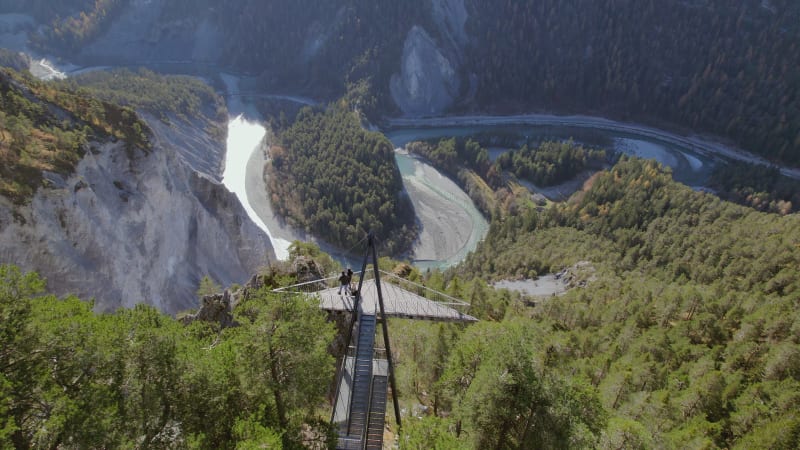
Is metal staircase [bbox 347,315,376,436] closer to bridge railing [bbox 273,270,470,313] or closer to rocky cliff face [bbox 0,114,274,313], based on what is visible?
bridge railing [bbox 273,270,470,313]

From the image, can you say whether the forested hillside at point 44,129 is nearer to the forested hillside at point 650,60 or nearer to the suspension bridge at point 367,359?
the suspension bridge at point 367,359

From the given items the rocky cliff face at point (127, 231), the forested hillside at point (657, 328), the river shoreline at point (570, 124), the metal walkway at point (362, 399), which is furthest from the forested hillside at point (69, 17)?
the metal walkway at point (362, 399)

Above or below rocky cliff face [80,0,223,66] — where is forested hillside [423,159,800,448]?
below

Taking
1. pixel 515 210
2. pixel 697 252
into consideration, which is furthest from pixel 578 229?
pixel 697 252

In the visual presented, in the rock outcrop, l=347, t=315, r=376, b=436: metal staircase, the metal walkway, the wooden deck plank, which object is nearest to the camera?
the metal walkway

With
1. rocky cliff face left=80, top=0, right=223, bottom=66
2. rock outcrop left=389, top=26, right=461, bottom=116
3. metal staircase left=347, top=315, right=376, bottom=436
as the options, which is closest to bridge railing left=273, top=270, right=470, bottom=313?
metal staircase left=347, top=315, right=376, bottom=436

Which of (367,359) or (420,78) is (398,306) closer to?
(367,359)
